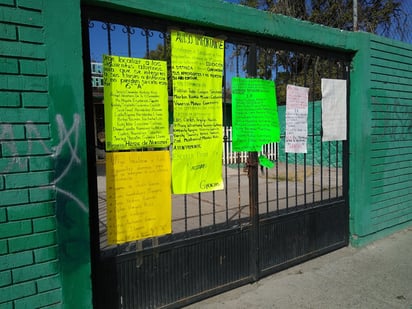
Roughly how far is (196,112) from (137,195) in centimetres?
90

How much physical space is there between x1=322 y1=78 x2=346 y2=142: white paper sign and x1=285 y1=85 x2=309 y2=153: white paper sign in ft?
1.30

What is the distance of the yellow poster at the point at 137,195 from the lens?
8.93 feet

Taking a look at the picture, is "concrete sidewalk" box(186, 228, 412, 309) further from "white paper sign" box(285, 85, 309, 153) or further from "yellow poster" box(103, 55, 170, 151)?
"yellow poster" box(103, 55, 170, 151)

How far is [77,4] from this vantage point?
7.78ft

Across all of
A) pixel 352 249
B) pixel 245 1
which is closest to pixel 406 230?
pixel 352 249

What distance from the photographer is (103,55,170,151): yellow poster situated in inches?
104

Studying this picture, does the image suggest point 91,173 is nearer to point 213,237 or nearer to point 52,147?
point 52,147

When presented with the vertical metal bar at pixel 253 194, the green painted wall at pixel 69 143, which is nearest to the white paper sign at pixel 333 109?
the vertical metal bar at pixel 253 194

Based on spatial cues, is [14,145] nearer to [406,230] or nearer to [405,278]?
[405,278]

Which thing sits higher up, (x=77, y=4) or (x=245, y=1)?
(x=245, y=1)

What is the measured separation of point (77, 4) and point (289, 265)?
3284 mm

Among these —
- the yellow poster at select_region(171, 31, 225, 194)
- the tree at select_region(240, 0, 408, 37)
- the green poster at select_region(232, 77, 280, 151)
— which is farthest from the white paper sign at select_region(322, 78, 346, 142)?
the tree at select_region(240, 0, 408, 37)

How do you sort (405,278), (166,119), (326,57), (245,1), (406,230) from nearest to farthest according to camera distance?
(166,119), (405,278), (326,57), (406,230), (245,1)

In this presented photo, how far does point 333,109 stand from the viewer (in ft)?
14.3
